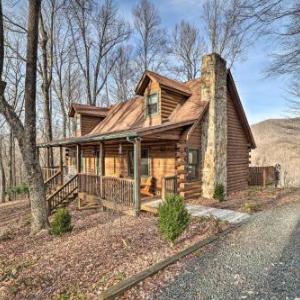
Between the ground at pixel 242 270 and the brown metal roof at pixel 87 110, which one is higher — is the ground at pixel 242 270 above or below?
below

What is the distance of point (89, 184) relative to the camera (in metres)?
12.6

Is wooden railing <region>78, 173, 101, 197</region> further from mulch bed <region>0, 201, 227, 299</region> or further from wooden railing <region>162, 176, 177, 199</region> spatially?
wooden railing <region>162, 176, 177, 199</region>

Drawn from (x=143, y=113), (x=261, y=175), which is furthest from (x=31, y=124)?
(x=261, y=175)

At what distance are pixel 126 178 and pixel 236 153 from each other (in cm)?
647

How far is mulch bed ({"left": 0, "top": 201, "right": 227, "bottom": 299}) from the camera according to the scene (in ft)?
15.9

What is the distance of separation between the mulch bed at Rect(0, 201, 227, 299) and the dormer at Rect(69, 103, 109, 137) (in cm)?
1073

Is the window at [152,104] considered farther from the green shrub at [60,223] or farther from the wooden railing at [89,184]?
the green shrub at [60,223]

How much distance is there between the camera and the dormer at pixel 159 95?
511 inches

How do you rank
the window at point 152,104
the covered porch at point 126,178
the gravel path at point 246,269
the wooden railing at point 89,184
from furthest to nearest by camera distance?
1. the window at point 152,104
2. the wooden railing at point 89,184
3. the covered porch at point 126,178
4. the gravel path at point 246,269

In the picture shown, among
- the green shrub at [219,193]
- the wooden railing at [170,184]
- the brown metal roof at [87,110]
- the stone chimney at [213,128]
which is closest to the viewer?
the wooden railing at [170,184]

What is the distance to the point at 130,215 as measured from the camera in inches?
392

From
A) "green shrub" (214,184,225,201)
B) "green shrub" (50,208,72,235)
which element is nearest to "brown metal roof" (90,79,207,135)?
"green shrub" (214,184,225,201)

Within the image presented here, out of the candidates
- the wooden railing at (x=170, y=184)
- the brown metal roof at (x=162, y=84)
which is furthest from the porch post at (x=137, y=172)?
the brown metal roof at (x=162, y=84)

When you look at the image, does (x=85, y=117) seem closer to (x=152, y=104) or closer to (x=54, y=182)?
(x=54, y=182)
